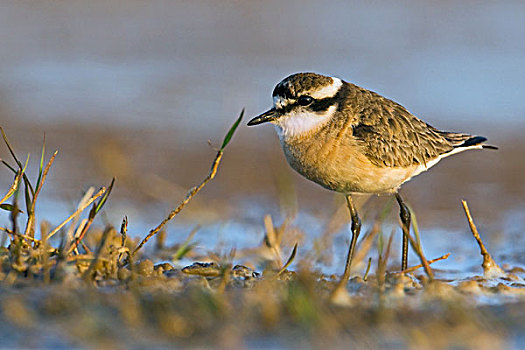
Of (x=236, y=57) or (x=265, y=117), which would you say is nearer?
(x=265, y=117)

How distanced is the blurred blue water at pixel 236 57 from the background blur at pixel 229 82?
0.04 m

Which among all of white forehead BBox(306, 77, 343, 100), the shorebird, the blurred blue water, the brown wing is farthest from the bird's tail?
the blurred blue water

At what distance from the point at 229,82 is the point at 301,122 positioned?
306 inches

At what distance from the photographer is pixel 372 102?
668 centimetres

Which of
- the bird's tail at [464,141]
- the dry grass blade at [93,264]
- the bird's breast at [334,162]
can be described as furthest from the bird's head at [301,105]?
the dry grass blade at [93,264]

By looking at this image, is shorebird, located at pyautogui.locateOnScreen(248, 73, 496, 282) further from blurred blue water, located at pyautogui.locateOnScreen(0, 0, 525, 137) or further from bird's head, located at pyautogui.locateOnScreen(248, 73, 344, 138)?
blurred blue water, located at pyautogui.locateOnScreen(0, 0, 525, 137)

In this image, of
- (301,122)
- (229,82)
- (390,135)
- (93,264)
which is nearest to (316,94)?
(301,122)

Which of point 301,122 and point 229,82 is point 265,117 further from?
point 229,82

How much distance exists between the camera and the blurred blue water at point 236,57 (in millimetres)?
12609

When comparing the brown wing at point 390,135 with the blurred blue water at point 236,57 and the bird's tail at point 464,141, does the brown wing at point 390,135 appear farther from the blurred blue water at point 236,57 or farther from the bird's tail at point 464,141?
the blurred blue water at point 236,57

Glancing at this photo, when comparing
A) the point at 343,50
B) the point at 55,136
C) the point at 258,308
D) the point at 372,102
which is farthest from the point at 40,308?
the point at 343,50

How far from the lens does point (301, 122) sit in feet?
20.8

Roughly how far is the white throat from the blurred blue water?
216 inches

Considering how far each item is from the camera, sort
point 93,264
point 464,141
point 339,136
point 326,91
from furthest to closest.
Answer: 1. point 464,141
2. point 326,91
3. point 339,136
4. point 93,264
